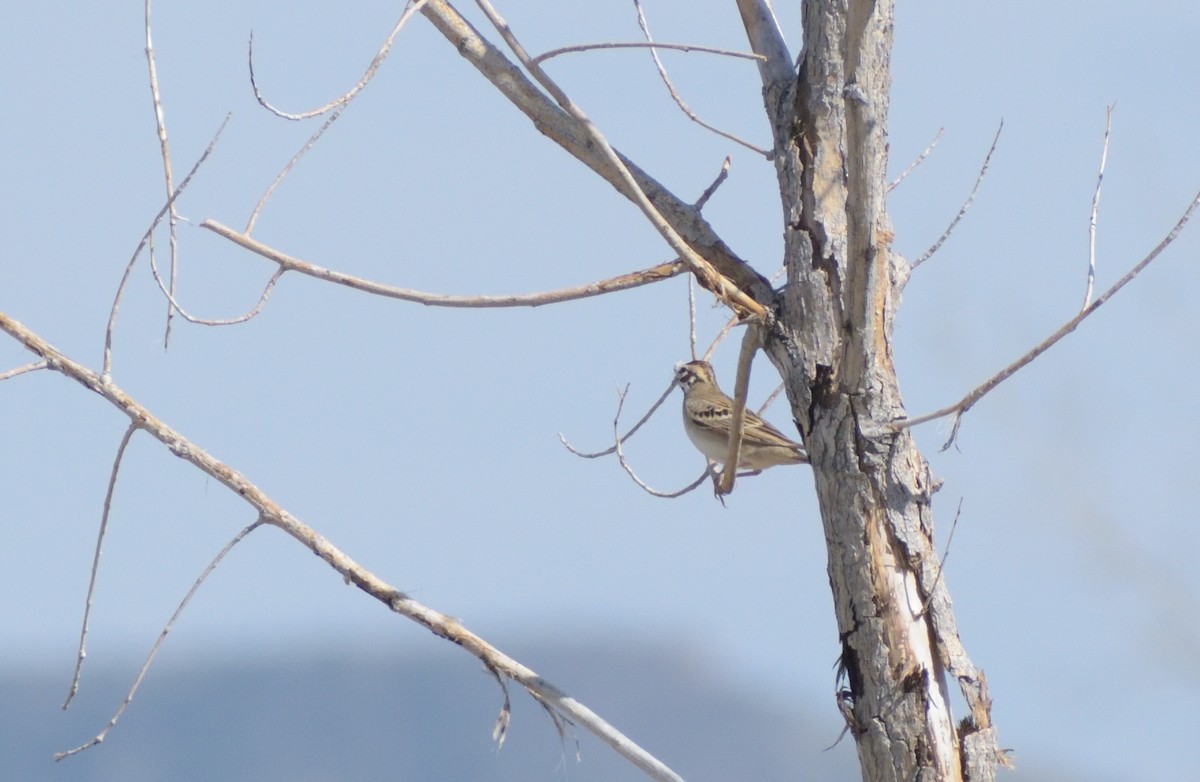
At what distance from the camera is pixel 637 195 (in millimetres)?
4836

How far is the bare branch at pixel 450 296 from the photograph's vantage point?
16.6ft

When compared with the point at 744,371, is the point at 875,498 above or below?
below

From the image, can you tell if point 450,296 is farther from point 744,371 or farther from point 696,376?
point 696,376

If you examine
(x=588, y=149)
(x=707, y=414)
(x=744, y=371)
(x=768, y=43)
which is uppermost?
(x=707, y=414)

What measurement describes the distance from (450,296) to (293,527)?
97 centimetres

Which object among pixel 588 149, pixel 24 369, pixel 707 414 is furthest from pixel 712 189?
pixel 707 414

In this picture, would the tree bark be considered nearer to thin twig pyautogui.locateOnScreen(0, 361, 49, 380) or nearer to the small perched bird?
thin twig pyautogui.locateOnScreen(0, 361, 49, 380)

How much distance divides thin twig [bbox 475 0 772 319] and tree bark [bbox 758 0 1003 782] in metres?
0.15

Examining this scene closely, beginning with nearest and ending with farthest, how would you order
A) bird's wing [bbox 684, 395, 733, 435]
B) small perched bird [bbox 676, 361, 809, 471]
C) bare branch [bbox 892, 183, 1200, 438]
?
bare branch [bbox 892, 183, 1200, 438], small perched bird [bbox 676, 361, 809, 471], bird's wing [bbox 684, 395, 733, 435]

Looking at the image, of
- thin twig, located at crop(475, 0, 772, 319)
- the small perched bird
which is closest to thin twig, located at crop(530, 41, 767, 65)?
thin twig, located at crop(475, 0, 772, 319)

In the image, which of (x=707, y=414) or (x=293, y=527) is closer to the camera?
(x=293, y=527)

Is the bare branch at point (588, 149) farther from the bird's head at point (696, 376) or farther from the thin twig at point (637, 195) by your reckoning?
the bird's head at point (696, 376)

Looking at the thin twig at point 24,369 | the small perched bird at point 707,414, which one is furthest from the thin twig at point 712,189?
the small perched bird at point 707,414

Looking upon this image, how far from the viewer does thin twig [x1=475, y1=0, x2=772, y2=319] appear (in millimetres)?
4812
